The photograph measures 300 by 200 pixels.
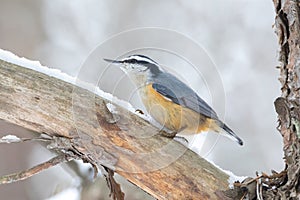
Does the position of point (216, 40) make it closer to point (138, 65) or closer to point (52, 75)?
point (138, 65)

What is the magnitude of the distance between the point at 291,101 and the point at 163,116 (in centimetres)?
37

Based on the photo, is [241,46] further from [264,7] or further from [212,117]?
[212,117]

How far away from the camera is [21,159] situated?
2.08 metres

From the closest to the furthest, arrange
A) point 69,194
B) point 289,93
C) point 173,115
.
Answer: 1. point 289,93
2. point 173,115
3. point 69,194

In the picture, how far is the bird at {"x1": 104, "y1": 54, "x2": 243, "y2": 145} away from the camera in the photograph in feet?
4.22

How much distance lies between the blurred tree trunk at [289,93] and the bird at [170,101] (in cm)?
31

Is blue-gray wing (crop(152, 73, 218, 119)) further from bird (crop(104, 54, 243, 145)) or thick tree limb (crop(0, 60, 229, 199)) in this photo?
thick tree limb (crop(0, 60, 229, 199))

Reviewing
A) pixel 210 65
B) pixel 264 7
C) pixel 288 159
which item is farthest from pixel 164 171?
pixel 264 7

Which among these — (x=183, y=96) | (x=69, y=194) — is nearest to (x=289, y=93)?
(x=183, y=96)

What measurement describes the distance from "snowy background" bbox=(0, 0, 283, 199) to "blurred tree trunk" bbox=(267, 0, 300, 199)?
1648mm

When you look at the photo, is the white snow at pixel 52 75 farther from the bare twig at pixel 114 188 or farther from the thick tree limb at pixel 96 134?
the bare twig at pixel 114 188

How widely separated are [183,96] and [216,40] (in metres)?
1.78

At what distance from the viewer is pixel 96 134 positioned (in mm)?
1032

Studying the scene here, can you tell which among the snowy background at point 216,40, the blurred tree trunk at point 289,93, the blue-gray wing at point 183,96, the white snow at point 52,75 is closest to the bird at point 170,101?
the blue-gray wing at point 183,96
